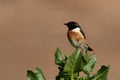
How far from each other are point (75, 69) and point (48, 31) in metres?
18.8

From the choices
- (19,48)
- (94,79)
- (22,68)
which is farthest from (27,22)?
(94,79)

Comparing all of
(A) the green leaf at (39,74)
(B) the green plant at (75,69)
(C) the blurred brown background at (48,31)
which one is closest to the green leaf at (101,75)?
(B) the green plant at (75,69)

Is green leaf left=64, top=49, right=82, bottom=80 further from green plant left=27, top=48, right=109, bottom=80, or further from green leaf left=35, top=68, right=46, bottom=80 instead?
green leaf left=35, top=68, right=46, bottom=80

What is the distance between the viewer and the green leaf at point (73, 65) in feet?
8.86

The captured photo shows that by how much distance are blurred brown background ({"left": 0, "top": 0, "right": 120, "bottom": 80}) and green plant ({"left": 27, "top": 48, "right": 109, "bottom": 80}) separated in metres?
14.9

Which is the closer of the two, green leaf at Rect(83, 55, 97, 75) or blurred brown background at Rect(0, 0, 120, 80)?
green leaf at Rect(83, 55, 97, 75)

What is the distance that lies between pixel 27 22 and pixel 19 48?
2107mm

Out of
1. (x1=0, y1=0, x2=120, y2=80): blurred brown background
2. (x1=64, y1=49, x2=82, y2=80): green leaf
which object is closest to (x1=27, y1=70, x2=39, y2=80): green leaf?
(x1=64, y1=49, x2=82, y2=80): green leaf

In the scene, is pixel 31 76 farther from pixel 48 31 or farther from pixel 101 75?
pixel 48 31

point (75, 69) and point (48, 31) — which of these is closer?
point (75, 69)

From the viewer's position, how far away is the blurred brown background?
19016 mm

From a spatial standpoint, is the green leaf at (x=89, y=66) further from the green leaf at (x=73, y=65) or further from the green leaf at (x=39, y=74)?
the green leaf at (x=39, y=74)

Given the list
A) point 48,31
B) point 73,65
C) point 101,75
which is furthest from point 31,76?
point 48,31

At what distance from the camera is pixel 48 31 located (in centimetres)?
2152
